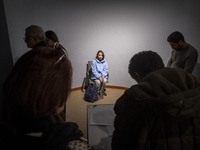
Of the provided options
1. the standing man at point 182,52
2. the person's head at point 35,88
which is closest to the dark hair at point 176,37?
the standing man at point 182,52

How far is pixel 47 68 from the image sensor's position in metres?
0.66

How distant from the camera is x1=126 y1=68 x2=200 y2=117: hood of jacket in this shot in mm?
732

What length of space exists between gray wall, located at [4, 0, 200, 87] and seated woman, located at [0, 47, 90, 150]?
3.27m

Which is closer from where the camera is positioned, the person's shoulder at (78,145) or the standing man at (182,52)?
the person's shoulder at (78,145)

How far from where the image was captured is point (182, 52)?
2.59m

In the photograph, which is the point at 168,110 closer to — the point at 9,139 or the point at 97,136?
the point at 9,139

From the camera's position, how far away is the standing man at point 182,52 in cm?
246

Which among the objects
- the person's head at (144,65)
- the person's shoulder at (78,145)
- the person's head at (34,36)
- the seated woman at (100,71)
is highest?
the person's head at (34,36)

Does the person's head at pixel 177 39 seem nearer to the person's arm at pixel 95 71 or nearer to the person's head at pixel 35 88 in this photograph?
the person's arm at pixel 95 71

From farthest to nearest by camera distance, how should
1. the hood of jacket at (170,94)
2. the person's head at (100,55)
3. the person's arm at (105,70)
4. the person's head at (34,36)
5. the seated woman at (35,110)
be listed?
the person's arm at (105,70), the person's head at (100,55), the person's head at (34,36), the hood of jacket at (170,94), the seated woman at (35,110)

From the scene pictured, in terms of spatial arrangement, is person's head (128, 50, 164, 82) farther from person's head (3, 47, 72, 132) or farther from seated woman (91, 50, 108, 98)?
seated woman (91, 50, 108, 98)

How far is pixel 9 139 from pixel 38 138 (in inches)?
4.7

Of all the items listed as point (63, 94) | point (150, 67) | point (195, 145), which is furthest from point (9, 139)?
point (150, 67)

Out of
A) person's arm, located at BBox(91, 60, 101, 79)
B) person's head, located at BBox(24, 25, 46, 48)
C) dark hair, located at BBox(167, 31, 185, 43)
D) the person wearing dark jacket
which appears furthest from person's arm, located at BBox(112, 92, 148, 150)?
person's arm, located at BBox(91, 60, 101, 79)
